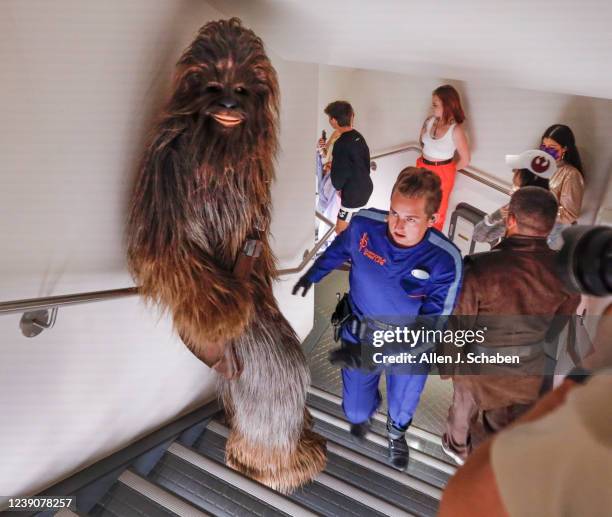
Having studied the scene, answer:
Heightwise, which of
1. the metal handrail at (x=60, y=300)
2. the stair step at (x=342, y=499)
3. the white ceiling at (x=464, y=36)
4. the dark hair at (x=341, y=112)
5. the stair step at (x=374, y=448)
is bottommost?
the stair step at (x=342, y=499)

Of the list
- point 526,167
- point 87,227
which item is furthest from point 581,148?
point 87,227

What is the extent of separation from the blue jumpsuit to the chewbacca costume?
213 millimetres

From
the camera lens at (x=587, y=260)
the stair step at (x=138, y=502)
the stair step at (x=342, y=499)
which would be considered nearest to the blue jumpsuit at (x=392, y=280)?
the camera lens at (x=587, y=260)

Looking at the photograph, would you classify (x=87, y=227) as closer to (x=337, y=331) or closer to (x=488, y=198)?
(x=337, y=331)

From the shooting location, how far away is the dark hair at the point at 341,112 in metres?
0.91

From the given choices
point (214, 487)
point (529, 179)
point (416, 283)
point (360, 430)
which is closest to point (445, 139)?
point (529, 179)

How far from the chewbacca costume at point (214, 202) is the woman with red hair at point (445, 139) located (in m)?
0.35

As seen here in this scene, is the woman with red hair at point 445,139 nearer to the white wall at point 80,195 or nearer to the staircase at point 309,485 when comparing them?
the white wall at point 80,195

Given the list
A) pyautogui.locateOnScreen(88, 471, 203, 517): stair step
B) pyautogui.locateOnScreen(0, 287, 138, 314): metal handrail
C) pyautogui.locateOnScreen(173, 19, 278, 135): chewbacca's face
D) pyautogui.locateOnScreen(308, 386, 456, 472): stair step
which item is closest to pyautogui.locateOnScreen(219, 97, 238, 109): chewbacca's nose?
pyautogui.locateOnScreen(173, 19, 278, 135): chewbacca's face

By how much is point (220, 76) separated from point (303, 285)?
586mm

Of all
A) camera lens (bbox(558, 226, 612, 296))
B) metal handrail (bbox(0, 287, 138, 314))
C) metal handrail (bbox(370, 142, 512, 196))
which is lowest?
metal handrail (bbox(0, 287, 138, 314))

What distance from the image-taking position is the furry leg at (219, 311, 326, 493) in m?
1.08

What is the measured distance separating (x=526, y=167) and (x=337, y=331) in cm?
58

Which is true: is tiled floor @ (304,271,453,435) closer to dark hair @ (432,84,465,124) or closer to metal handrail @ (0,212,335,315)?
metal handrail @ (0,212,335,315)
